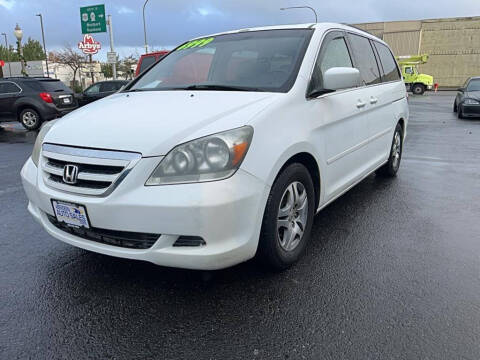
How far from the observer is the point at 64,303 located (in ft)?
8.59

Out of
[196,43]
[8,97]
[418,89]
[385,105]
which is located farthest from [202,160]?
[418,89]

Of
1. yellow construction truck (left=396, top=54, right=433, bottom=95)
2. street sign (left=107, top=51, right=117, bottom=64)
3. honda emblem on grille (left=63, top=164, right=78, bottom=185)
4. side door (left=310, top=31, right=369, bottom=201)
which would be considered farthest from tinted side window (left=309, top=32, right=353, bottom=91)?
yellow construction truck (left=396, top=54, right=433, bottom=95)

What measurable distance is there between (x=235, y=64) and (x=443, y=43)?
170 ft

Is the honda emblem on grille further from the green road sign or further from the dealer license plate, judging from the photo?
→ the green road sign

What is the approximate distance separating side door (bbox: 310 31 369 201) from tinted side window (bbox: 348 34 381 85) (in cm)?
19

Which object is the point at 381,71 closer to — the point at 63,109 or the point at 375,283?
the point at 375,283

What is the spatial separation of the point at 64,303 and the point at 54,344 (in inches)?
16.2

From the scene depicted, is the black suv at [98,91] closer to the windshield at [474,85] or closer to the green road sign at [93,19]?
the green road sign at [93,19]

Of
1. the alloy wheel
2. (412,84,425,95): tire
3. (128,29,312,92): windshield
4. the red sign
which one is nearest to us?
the alloy wheel

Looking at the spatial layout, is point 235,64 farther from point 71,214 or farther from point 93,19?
point 93,19

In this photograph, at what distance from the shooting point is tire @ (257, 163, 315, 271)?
2633 millimetres

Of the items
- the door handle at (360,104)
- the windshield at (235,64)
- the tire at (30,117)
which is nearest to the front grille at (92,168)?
the windshield at (235,64)

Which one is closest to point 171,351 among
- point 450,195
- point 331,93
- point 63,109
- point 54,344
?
point 54,344

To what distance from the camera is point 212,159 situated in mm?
2352
